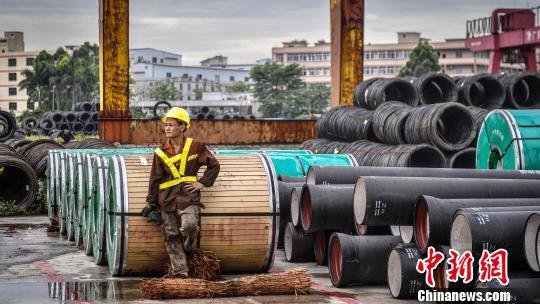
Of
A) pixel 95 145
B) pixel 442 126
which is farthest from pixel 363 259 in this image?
pixel 95 145

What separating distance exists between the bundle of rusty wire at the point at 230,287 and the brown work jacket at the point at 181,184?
Answer: 3.22 feet

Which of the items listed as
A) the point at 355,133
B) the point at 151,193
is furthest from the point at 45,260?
the point at 355,133

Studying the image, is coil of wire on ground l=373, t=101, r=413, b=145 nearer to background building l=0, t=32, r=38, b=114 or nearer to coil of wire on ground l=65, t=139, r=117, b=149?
coil of wire on ground l=65, t=139, r=117, b=149

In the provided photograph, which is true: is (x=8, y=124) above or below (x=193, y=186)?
above

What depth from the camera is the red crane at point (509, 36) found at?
180 feet

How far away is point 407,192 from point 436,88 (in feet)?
45.4

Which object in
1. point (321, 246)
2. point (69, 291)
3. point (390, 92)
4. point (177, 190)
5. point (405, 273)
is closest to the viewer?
point (405, 273)

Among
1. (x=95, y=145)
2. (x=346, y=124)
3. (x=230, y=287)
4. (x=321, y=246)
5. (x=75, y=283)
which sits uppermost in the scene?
(x=346, y=124)

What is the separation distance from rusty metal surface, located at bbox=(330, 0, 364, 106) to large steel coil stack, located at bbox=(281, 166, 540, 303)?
12.3 m

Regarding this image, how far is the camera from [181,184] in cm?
1127

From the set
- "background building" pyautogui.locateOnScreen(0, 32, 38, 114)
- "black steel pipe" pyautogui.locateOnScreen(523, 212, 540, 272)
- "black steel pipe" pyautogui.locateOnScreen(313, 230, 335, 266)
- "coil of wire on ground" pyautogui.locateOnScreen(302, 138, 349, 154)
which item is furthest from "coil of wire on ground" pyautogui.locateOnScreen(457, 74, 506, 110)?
"background building" pyautogui.locateOnScreen(0, 32, 38, 114)

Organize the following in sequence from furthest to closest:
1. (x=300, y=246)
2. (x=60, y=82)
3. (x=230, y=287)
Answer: (x=60, y=82) < (x=300, y=246) < (x=230, y=287)

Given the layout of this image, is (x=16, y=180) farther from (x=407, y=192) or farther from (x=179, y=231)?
(x=407, y=192)

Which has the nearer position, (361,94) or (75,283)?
(75,283)
